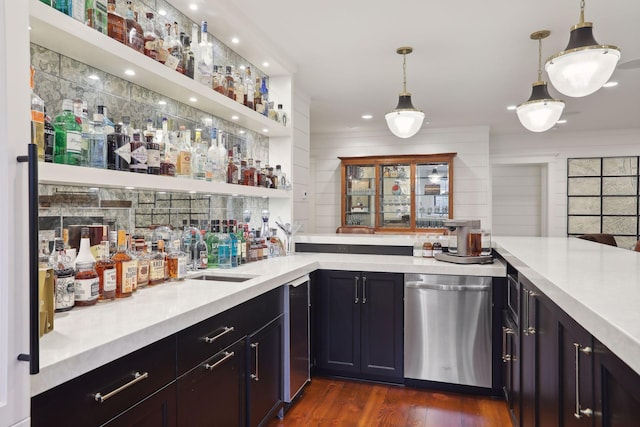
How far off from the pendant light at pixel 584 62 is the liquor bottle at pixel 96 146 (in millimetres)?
2216

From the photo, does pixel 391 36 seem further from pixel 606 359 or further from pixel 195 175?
pixel 606 359

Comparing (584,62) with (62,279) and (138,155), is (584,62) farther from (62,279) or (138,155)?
(62,279)

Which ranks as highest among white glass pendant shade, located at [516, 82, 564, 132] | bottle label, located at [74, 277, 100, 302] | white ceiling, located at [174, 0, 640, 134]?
white ceiling, located at [174, 0, 640, 134]

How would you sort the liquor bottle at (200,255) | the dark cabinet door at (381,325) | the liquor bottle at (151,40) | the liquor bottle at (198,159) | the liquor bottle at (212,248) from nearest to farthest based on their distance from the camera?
the liquor bottle at (151,40), the liquor bottle at (198,159), the liquor bottle at (200,255), the liquor bottle at (212,248), the dark cabinet door at (381,325)

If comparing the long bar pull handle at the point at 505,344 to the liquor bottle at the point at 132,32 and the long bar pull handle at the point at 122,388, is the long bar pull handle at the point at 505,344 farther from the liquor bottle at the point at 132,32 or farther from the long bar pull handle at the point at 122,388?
the liquor bottle at the point at 132,32

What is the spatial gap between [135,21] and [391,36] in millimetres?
1870

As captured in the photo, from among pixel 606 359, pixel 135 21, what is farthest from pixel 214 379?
pixel 135 21

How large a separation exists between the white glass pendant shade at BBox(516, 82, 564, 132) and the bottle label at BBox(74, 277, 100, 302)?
287cm

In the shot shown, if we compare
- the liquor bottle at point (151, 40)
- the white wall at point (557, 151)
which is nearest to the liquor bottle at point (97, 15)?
the liquor bottle at point (151, 40)

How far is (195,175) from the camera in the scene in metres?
2.30

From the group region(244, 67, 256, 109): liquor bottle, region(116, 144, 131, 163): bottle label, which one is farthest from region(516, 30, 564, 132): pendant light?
region(116, 144, 131, 163): bottle label

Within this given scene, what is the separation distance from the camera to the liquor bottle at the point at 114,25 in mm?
1694

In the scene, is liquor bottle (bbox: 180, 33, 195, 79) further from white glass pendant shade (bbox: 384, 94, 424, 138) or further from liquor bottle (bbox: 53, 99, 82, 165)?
white glass pendant shade (bbox: 384, 94, 424, 138)

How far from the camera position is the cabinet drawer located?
978 mm
